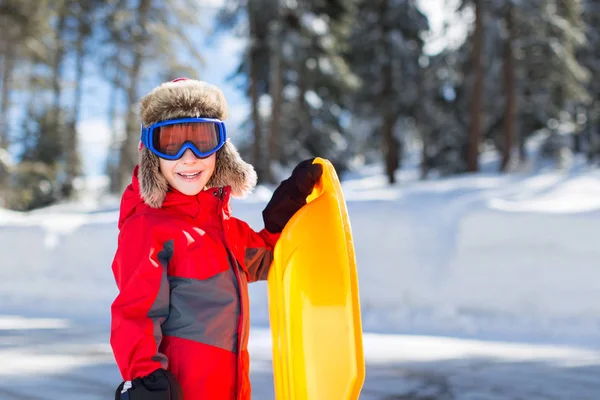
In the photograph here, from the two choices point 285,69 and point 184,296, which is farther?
point 285,69

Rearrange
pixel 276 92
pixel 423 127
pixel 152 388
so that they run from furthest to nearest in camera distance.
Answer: pixel 423 127 → pixel 276 92 → pixel 152 388

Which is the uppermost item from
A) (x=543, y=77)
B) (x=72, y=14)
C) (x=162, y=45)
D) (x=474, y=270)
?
(x=72, y=14)

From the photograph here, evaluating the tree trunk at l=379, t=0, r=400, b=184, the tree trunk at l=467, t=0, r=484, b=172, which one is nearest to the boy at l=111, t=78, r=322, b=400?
the tree trunk at l=467, t=0, r=484, b=172

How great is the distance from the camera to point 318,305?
97.5 inches

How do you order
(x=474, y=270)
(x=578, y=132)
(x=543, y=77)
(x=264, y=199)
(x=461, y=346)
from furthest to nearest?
(x=578, y=132), (x=543, y=77), (x=264, y=199), (x=474, y=270), (x=461, y=346)

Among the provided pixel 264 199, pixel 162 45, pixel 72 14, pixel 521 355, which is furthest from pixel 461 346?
pixel 72 14

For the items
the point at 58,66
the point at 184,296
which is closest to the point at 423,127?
the point at 58,66

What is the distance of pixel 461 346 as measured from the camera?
573 centimetres

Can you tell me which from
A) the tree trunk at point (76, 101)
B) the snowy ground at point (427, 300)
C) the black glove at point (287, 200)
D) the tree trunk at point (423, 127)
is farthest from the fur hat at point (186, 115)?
the tree trunk at point (423, 127)

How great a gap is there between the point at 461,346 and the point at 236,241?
397 centimetres

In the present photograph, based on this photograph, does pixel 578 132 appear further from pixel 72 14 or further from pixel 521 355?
pixel 521 355

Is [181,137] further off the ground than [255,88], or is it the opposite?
[255,88]

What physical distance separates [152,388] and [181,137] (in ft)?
2.81

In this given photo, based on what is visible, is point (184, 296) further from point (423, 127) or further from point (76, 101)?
point (423, 127)
